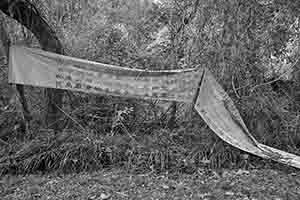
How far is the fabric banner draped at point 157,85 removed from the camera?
323 cm

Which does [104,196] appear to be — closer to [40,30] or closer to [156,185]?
[156,185]

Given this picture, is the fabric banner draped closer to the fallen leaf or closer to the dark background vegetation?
the dark background vegetation

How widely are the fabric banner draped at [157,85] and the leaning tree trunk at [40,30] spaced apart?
1.22 feet

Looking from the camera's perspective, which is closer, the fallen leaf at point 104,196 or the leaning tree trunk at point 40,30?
the fallen leaf at point 104,196

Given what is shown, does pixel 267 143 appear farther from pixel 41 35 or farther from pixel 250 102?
pixel 41 35

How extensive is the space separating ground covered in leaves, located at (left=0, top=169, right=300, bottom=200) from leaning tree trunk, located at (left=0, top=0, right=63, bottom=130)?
105cm

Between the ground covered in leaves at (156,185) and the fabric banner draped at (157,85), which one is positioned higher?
the fabric banner draped at (157,85)

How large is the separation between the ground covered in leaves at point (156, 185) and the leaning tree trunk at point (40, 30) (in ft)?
3.45

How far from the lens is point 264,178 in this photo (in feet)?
9.21

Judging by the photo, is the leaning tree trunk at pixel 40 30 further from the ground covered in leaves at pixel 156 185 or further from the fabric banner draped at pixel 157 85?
the ground covered in leaves at pixel 156 185

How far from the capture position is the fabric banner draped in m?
3.23

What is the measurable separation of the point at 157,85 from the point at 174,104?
0.73 m

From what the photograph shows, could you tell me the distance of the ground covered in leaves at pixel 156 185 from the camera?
253cm

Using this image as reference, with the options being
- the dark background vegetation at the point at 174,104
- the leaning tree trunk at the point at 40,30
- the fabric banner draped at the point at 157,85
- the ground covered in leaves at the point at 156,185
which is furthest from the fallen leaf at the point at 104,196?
the leaning tree trunk at the point at 40,30
